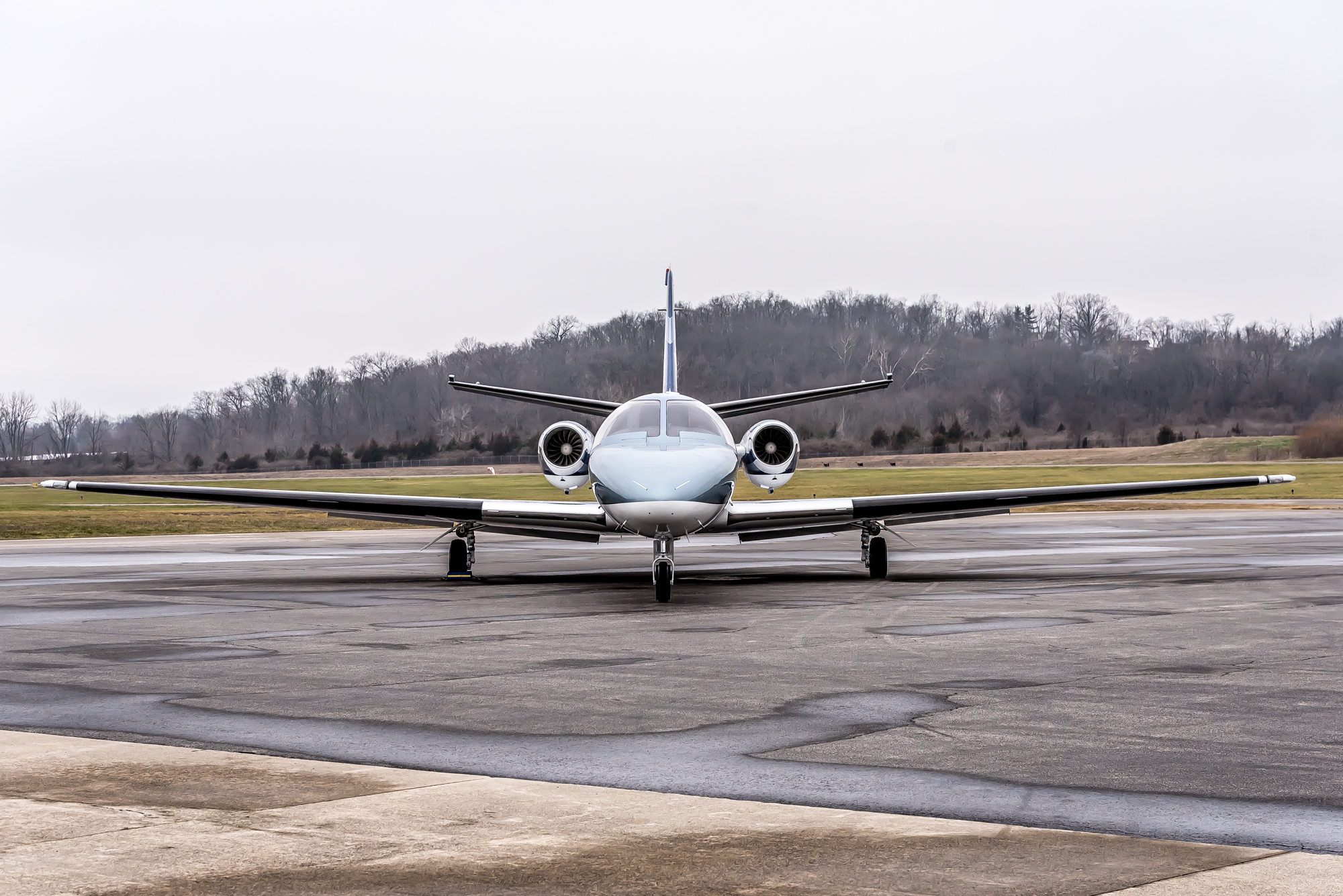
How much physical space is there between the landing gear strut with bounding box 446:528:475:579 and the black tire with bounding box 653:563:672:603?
214 inches

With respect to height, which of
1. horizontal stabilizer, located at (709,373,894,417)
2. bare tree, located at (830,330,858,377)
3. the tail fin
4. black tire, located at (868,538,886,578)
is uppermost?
bare tree, located at (830,330,858,377)

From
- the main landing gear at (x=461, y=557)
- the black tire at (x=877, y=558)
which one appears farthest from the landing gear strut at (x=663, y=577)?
the main landing gear at (x=461, y=557)

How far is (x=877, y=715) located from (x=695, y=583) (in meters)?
11.3

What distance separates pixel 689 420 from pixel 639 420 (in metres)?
0.68

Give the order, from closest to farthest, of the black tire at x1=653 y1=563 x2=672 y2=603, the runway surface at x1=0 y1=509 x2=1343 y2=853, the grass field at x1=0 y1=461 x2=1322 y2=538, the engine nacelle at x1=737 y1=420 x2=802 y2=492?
the runway surface at x1=0 y1=509 x2=1343 y2=853
the black tire at x1=653 y1=563 x2=672 y2=603
the engine nacelle at x1=737 y1=420 x2=802 y2=492
the grass field at x1=0 y1=461 x2=1322 y2=538

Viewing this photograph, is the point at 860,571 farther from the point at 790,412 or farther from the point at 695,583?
the point at 790,412

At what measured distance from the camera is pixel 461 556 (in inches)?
803

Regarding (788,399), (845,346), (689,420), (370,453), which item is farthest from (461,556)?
(845,346)

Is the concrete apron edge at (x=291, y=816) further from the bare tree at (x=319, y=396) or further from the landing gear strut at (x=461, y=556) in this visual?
the bare tree at (x=319, y=396)

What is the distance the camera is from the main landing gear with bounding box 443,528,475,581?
20359 mm

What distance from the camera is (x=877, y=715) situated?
25.3 feet

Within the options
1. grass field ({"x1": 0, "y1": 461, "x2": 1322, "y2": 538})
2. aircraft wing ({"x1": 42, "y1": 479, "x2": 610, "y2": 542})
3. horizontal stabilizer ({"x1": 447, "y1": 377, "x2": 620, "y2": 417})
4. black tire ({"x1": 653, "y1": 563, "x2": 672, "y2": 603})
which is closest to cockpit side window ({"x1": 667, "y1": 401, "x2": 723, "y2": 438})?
aircraft wing ({"x1": 42, "y1": 479, "x2": 610, "y2": 542})

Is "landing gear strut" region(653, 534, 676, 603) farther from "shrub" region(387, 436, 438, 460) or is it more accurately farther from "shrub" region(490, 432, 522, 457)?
"shrub" region(387, 436, 438, 460)

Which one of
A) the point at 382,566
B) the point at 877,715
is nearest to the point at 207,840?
the point at 877,715
